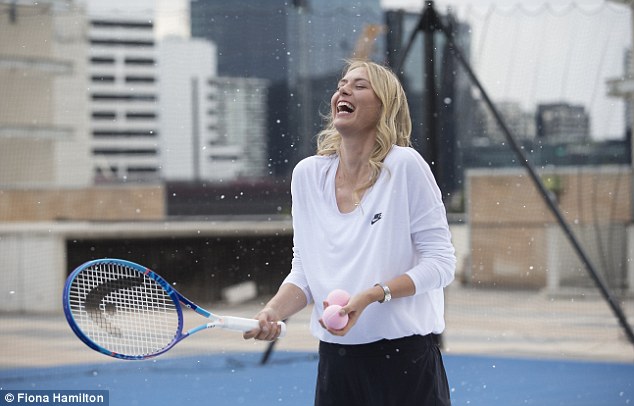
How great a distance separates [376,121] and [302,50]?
4530mm

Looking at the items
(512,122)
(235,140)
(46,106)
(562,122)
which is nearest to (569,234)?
(512,122)

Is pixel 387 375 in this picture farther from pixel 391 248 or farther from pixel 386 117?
pixel 386 117

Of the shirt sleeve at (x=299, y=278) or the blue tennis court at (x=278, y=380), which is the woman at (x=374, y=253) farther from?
the blue tennis court at (x=278, y=380)

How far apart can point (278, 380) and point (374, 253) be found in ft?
12.3

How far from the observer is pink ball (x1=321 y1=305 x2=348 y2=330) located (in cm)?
178

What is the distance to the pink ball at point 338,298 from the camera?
1.83 metres

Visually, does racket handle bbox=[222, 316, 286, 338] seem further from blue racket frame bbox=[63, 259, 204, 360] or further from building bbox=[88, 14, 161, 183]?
building bbox=[88, 14, 161, 183]

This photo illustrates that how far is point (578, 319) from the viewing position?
711 cm

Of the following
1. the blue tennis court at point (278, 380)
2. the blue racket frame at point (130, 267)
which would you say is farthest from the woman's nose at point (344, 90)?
the blue tennis court at point (278, 380)

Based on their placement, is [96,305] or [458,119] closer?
[96,305]

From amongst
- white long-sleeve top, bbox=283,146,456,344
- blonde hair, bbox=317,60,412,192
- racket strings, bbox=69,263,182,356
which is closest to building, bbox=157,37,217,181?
racket strings, bbox=69,263,182,356

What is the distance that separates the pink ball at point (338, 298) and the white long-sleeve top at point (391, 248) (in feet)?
0.18

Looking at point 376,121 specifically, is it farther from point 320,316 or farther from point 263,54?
point 263,54

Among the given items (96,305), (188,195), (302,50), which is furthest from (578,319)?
(96,305)
